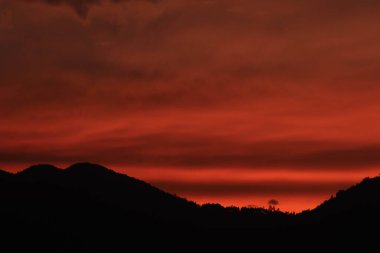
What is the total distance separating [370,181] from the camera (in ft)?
447

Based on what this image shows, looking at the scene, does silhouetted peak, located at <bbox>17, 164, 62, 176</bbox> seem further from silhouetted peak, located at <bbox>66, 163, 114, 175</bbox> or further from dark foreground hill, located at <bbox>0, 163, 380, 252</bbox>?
dark foreground hill, located at <bbox>0, 163, 380, 252</bbox>

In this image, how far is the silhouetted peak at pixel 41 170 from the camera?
512ft

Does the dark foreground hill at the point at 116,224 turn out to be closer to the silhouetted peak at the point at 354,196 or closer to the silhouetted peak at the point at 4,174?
the silhouetted peak at the point at 354,196

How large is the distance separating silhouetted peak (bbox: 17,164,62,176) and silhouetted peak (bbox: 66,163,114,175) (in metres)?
4.25

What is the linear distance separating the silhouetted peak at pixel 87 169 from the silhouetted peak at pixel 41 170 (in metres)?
4.25

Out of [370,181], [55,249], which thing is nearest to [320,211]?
[370,181]

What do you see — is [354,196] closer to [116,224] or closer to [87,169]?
[116,224]

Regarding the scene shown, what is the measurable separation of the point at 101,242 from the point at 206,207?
6727cm

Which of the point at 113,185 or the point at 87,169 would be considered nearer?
the point at 113,185

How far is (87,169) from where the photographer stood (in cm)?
16725

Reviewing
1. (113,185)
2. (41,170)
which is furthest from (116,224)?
(41,170)

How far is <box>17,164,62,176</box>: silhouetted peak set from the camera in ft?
512

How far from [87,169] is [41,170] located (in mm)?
12668

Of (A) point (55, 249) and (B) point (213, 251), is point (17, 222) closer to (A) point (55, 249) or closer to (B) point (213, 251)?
(A) point (55, 249)
